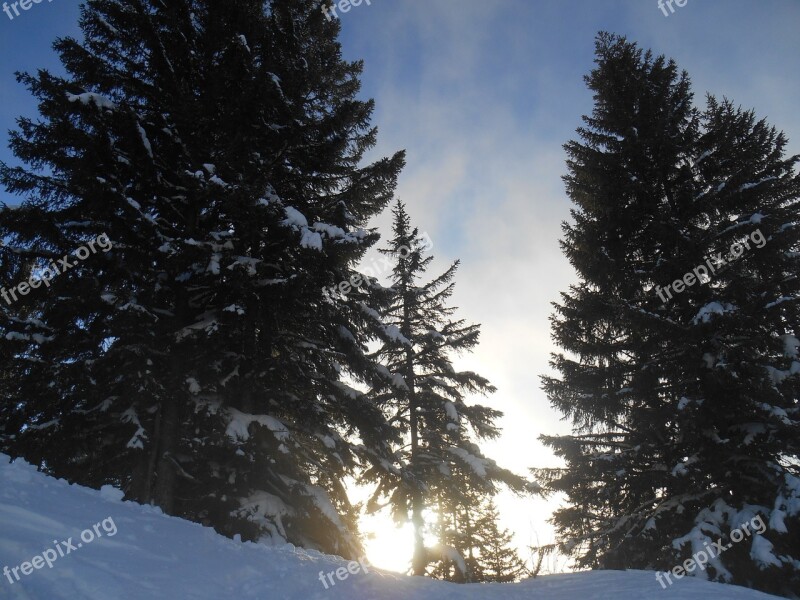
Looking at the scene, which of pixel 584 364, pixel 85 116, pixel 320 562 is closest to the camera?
pixel 320 562

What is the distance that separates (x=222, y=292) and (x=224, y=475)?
3584 mm

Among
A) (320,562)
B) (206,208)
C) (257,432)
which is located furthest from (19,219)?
(320,562)

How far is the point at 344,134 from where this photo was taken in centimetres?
1081

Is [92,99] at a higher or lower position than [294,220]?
higher

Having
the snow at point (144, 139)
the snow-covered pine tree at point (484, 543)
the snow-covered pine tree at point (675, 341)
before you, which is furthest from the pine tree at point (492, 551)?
the snow at point (144, 139)

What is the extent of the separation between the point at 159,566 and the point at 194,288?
5450 millimetres

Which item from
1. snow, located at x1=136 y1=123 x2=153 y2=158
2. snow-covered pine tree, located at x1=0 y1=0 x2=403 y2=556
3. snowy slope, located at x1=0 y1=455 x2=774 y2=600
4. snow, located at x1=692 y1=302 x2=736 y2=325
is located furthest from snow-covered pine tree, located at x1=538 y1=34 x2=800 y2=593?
snow, located at x1=136 y1=123 x2=153 y2=158

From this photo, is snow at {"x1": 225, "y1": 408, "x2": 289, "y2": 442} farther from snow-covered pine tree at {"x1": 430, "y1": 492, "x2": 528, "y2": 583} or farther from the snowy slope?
snow-covered pine tree at {"x1": 430, "y1": 492, "x2": 528, "y2": 583}

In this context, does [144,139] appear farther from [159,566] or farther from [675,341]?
[675,341]

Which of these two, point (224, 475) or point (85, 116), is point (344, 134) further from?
point (224, 475)

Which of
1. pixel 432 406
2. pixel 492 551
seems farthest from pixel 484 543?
pixel 432 406

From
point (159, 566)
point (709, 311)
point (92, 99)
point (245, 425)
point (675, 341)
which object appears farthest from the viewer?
point (675, 341)

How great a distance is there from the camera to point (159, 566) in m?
4.71

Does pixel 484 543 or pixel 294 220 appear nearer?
pixel 294 220
